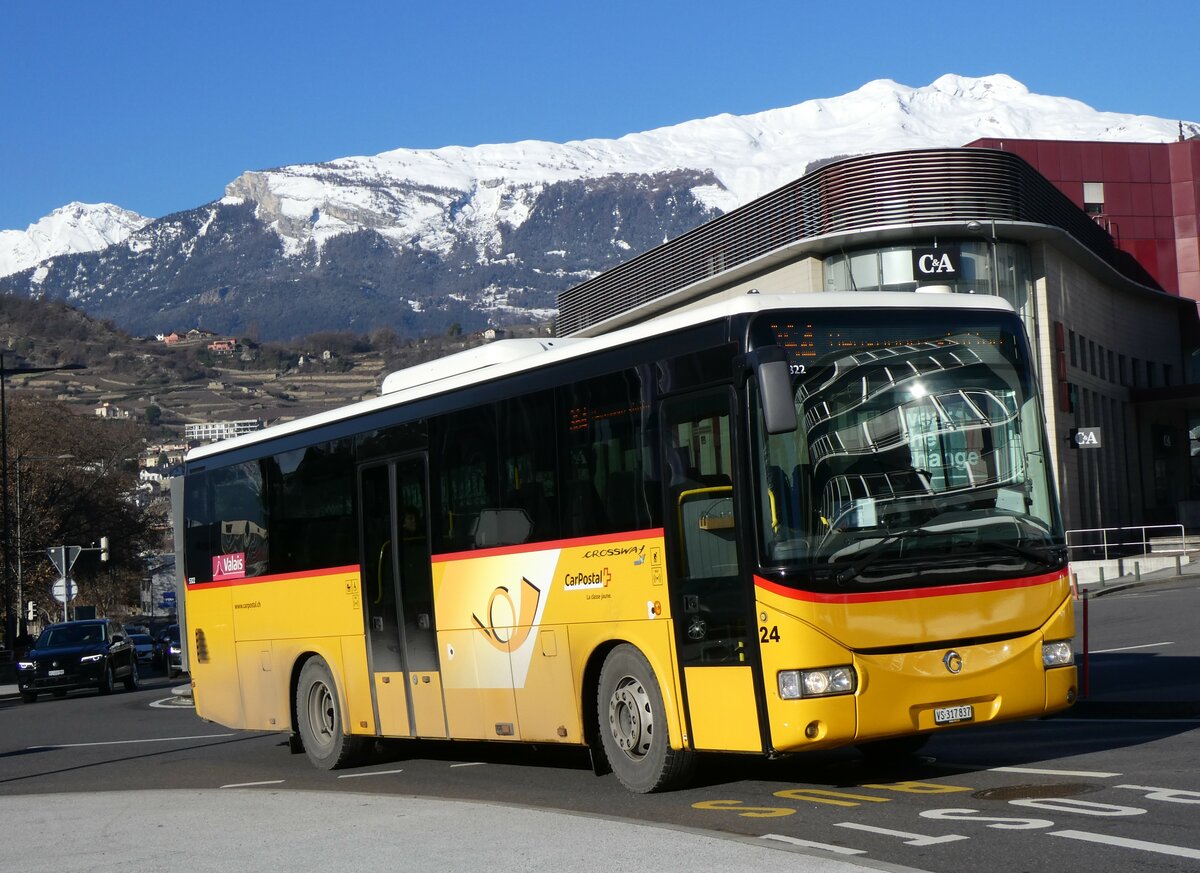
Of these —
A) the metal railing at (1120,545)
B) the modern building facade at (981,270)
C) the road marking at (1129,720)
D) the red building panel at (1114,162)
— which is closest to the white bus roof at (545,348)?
the road marking at (1129,720)

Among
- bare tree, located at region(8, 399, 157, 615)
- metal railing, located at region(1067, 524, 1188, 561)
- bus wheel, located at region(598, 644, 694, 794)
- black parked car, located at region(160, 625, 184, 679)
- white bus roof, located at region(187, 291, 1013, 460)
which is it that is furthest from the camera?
bare tree, located at region(8, 399, 157, 615)

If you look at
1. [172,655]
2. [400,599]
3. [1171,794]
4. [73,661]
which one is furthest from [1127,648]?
[172,655]

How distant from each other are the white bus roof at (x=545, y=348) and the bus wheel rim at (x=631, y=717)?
7.81 ft

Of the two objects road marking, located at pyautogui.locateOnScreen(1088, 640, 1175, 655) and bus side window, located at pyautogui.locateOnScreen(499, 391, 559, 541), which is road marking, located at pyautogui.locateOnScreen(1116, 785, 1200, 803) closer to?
bus side window, located at pyautogui.locateOnScreen(499, 391, 559, 541)

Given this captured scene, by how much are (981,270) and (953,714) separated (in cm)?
3979

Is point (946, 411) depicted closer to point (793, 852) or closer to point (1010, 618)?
point (1010, 618)

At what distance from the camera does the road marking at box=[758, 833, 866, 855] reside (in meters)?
8.35

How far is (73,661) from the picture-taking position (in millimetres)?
35031

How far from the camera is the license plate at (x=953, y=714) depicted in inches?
401

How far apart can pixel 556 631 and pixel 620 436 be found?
62.4 inches

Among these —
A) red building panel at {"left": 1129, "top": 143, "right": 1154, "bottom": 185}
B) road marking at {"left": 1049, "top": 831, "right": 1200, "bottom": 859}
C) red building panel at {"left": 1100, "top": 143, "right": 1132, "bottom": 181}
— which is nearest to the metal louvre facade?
red building panel at {"left": 1100, "top": 143, "right": 1132, "bottom": 181}

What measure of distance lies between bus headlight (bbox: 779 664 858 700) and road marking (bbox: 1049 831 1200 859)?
66.3 inches

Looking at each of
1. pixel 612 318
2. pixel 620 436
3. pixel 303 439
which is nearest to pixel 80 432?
pixel 612 318

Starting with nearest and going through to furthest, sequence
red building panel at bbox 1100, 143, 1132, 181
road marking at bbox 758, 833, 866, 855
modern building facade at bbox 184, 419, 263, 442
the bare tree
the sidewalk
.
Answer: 1. road marking at bbox 758, 833, 866, 855
2. the sidewalk
3. the bare tree
4. red building panel at bbox 1100, 143, 1132, 181
5. modern building facade at bbox 184, 419, 263, 442
